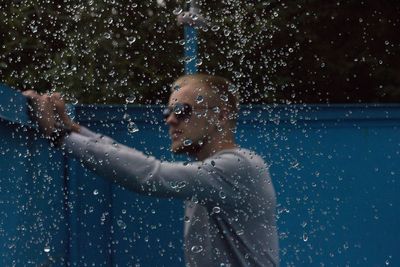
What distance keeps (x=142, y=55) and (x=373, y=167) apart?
1786 millimetres

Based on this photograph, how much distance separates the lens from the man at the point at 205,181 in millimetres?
2711

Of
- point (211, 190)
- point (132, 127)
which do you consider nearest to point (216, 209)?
point (211, 190)

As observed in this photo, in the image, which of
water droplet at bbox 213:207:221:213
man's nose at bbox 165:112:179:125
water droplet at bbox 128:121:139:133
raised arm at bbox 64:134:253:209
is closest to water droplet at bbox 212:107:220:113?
man's nose at bbox 165:112:179:125

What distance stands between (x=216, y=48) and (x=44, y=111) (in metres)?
4.50

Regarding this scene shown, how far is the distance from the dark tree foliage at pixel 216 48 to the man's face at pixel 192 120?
292 cm

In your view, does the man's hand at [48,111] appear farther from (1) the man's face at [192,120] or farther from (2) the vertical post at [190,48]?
(2) the vertical post at [190,48]

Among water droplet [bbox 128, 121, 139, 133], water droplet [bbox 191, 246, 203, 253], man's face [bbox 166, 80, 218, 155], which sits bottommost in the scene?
water droplet [bbox 191, 246, 203, 253]

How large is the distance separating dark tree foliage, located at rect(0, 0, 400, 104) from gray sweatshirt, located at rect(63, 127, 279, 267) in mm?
3237

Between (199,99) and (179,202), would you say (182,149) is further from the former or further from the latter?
(179,202)

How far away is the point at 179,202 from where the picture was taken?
14.4 feet

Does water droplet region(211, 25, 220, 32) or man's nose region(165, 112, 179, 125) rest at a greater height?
water droplet region(211, 25, 220, 32)

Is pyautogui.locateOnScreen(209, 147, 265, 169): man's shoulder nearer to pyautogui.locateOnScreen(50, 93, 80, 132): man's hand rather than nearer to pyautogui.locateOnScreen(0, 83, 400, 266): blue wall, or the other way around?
pyautogui.locateOnScreen(50, 93, 80, 132): man's hand

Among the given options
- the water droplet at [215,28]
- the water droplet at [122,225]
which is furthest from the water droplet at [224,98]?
the water droplet at [215,28]

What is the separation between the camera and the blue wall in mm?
3049
